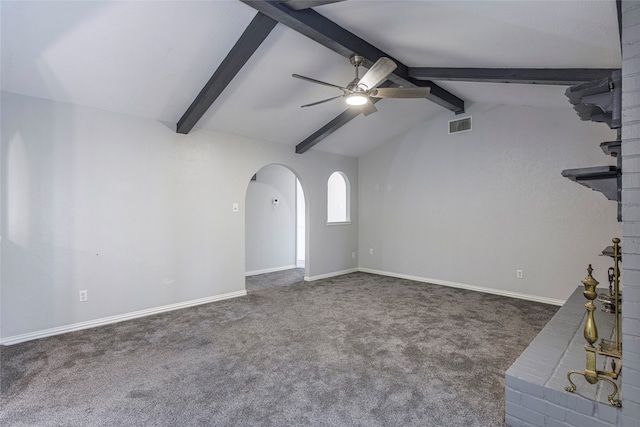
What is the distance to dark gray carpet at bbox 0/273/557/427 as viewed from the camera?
1938 millimetres

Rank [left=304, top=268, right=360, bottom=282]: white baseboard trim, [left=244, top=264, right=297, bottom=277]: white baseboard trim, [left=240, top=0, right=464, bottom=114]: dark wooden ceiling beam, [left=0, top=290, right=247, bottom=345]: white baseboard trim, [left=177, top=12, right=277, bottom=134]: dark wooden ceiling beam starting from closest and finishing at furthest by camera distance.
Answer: [left=240, top=0, right=464, bottom=114]: dark wooden ceiling beam
[left=177, top=12, right=277, bottom=134]: dark wooden ceiling beam
[left=0, top=290, right=247, bottom=345]: white baseboard trim
[left=304, top=268, right=360, bottom=282]: white baseboard trim
[left=244, top=264, right=297, bottom=277]: white baseboard trim

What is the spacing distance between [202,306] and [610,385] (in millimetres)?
3926

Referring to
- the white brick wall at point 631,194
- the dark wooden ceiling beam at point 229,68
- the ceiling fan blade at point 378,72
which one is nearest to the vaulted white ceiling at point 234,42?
the dark wooden ceiling beam at point 229,68

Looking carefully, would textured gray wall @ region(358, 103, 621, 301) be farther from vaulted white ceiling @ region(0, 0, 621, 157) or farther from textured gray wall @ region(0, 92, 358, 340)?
textured gray wall @ region(0, 92, 358, 340)

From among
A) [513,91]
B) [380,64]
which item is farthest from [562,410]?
[513,91]

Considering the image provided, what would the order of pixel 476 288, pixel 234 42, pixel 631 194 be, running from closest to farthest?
pixel 631 194
pixel 234 42
pixel 476 288

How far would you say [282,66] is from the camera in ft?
11.0

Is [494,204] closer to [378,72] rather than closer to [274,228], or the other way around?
[378,72]

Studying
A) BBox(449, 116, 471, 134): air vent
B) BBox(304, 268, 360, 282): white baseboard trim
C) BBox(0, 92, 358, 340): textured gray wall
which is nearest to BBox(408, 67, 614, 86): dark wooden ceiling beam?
BBox(449, 116, 471, 134): air vent

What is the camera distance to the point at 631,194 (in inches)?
51.2

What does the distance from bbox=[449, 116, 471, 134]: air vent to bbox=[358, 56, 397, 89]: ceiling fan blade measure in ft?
8.87

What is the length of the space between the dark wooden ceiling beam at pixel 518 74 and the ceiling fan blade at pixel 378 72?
106cm

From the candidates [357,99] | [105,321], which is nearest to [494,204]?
[357,99]

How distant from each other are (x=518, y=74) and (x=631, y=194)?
2.32 metres
